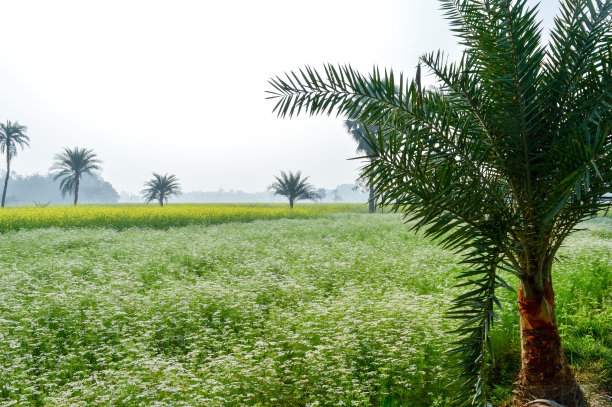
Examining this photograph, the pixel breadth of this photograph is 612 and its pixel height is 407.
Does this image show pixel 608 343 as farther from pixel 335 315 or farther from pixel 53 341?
pixel 53 341

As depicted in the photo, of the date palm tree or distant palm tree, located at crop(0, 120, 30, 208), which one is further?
distant palm tree, located at crop(0, 120, 30, 208)

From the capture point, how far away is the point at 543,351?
2.94 m

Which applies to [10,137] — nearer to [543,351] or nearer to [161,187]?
[161,187]

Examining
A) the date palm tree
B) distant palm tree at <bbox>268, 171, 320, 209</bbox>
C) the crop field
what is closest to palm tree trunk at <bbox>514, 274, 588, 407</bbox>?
the date palm tree

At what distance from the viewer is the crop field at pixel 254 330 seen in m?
3.79

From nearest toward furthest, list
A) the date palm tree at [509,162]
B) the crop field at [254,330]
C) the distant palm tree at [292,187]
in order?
the date palm tree at [509,162]
the crop field at [254,330]
the distant palm tree at [292,187]

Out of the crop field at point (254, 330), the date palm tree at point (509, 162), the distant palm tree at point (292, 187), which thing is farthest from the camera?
the distant palm tree at point (292, 187)

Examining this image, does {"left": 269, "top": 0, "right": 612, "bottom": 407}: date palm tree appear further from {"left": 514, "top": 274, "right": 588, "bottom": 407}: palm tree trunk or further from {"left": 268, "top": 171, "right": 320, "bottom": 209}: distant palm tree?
{"left": 268, "top": 171, "right": 320, "bottom": 209}: distant palm tree

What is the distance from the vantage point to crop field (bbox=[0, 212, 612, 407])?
3.79 meters

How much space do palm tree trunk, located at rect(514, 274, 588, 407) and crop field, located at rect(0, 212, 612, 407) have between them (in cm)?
70

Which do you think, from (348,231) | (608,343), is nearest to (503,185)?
(608,343)

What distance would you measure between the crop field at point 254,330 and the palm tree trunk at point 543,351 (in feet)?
2.29

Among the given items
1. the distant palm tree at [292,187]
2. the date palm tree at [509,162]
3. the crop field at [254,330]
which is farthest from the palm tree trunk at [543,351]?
the distant palm tree at [292,187]

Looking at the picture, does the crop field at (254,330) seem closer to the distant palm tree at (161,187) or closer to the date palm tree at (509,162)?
the date palm tree at (509,162)
